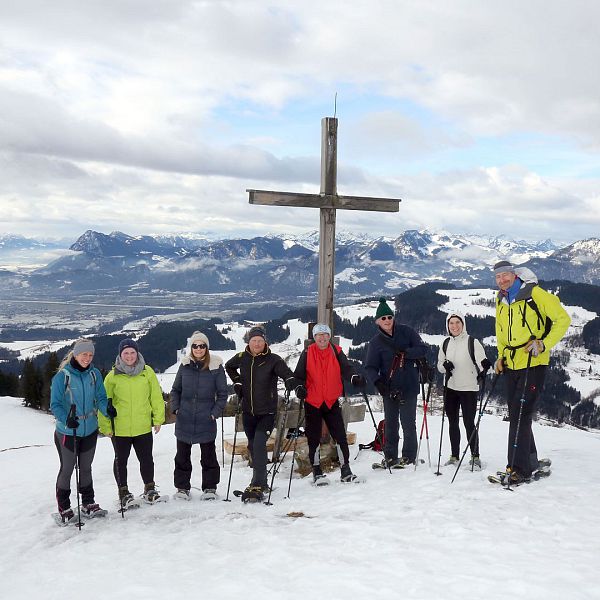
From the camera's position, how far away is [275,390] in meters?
8.16

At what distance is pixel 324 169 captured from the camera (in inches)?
400

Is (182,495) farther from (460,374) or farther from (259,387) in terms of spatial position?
(460,374)

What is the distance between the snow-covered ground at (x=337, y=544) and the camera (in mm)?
4992

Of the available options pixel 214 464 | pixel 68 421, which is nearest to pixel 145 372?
pixel 68 421

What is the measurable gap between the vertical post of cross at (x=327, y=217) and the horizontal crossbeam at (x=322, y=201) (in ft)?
0.40

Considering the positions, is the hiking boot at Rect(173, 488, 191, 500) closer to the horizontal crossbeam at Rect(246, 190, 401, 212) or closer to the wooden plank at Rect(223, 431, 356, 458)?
the wooden plank at Rect(223, 431, 356, 458)

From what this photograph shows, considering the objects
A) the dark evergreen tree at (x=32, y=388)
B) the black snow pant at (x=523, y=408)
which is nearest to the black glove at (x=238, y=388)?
the black snow pant at (x=523, y=408)

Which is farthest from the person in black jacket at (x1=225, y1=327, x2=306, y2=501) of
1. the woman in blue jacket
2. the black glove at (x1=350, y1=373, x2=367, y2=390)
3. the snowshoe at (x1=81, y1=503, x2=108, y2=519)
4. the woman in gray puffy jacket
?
the snowshoe at (x1=81, y1=503, x2=108, y2=519)

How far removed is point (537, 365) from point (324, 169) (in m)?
5.32

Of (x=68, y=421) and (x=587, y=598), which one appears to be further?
(x=68, y=421)

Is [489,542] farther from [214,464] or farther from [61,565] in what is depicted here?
[61,565]

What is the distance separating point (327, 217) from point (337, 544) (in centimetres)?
616

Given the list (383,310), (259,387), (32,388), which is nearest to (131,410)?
(259,387)

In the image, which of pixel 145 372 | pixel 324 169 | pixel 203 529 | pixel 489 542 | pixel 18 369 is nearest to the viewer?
pixel 489 542
